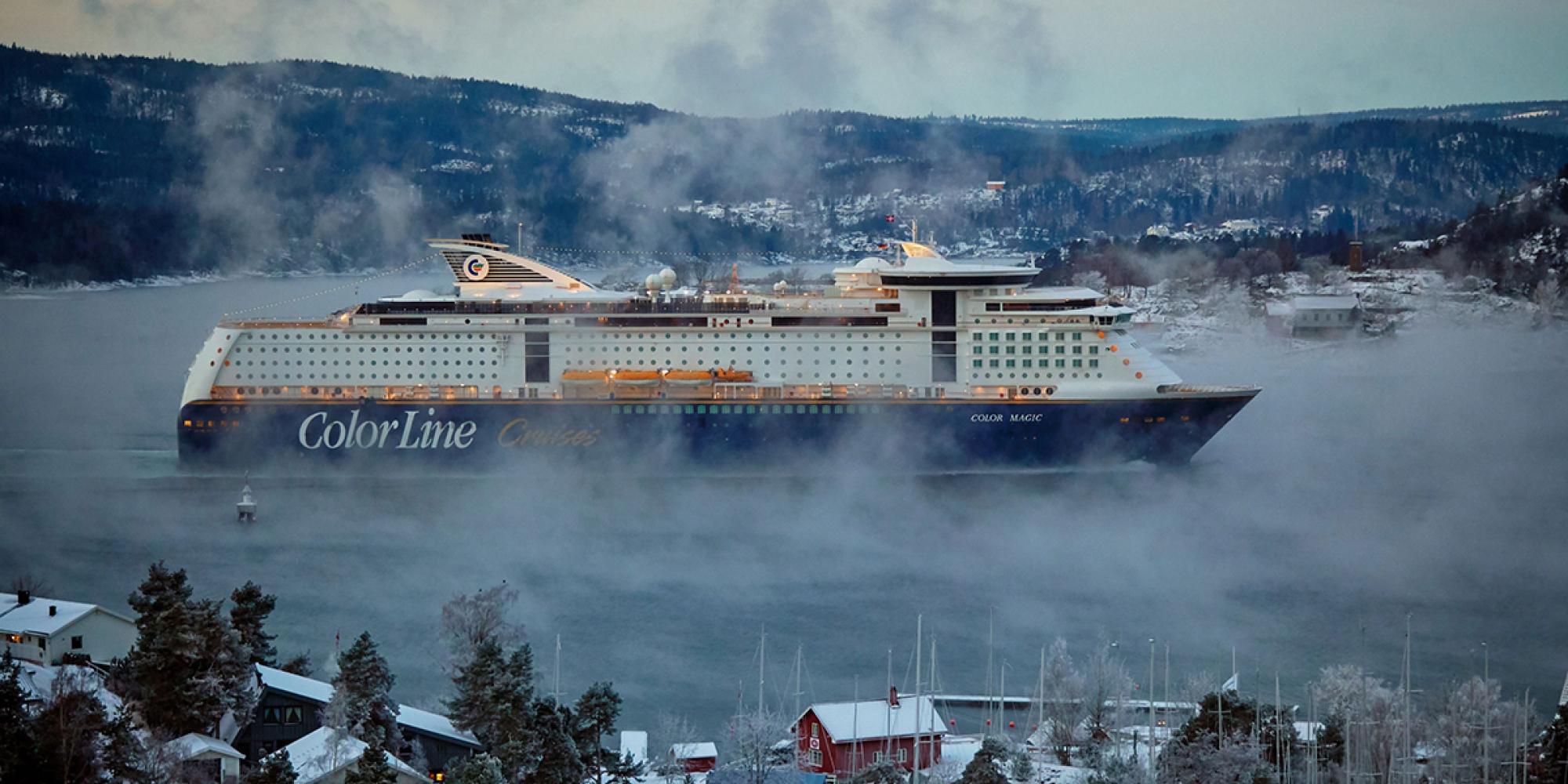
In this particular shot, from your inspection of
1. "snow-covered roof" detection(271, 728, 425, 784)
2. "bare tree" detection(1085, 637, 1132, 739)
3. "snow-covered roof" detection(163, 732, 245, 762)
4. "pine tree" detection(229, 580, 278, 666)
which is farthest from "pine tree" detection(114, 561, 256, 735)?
"bare tree" detection(1085, 637, 1132, 739)

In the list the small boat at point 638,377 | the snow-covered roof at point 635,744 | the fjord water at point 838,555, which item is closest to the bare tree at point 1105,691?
the fjord water at point 838,555

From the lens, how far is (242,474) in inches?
781

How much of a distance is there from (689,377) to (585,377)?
4.22ft

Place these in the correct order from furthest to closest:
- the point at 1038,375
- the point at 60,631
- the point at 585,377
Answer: the point at 585,377 → the point at 1038,375 → the point at 60,631

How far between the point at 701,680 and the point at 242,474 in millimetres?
9421

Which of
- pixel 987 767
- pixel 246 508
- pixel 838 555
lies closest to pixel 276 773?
pixel 987 767

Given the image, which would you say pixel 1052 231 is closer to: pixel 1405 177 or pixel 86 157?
pixel 1405 177

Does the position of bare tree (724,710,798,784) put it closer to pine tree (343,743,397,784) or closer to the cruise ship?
pine tree (343,743,397,784)

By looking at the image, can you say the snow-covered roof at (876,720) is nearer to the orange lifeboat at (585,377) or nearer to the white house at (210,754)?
the white house at (210,754)

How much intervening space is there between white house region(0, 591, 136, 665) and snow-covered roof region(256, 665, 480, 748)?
4.03ft

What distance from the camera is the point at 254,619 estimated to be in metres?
11.8

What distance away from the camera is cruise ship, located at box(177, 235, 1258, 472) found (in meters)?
19.7

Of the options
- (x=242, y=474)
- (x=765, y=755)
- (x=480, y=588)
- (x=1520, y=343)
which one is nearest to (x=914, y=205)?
(x=1520, y=343)

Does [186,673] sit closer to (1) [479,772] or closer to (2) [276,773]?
(2) [276,773]
